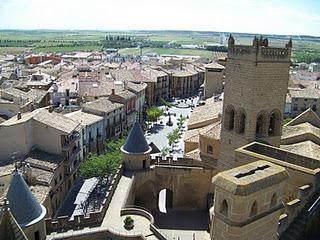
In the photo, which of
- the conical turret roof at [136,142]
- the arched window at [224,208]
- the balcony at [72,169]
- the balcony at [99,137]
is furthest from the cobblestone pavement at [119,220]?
the balcony at [99,137]

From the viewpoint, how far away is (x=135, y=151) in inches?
1185

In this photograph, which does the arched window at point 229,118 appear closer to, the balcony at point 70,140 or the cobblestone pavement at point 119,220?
the cobblestone pavement at point 119,220

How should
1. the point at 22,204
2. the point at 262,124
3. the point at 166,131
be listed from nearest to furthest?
the point at 22,204 → the point at 262,124 → the point at 166,131

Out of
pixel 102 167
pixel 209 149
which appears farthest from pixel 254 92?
pixel 102 167

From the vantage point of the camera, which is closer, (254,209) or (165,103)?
(254,209)

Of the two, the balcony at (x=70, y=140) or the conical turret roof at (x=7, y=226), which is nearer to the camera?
the conical turret roof at (x=7, y=226)

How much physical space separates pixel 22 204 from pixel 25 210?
312 mm

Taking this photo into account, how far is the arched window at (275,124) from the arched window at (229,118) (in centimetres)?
250

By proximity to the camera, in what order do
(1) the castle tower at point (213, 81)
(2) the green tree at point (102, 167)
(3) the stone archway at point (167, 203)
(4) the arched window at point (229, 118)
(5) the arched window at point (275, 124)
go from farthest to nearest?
(1) the castle tower at point (213, 81)
(2) the green tree at point (102, 167)
(3) the stone archway at point (167, 203)
(4) the arched window at point (229, 118)
(5) the arched window at point (275, 124)

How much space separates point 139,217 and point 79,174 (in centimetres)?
1818

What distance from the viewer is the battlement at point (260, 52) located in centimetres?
2342

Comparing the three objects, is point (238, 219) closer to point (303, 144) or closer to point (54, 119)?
point (303, 144)

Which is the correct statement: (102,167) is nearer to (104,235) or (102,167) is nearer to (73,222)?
(73,222)

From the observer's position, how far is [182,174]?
3108 cm
